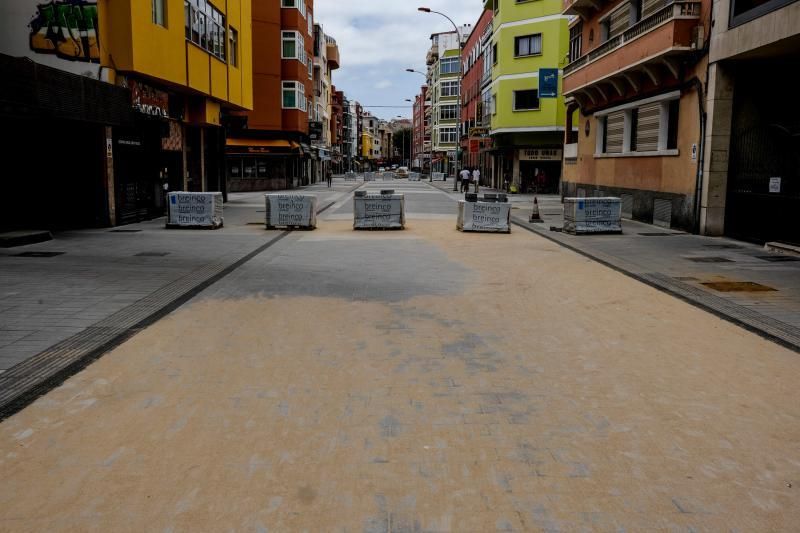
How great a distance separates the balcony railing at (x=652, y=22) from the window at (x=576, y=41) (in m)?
5.17

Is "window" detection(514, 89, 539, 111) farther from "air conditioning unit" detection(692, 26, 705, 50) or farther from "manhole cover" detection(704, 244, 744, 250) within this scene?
"manhole cover" detection(704, 244, 744, 250)

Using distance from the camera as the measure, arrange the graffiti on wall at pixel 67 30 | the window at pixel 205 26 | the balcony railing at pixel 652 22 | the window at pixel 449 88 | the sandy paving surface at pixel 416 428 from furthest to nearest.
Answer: the window at pixel 449 88, the window at pixel 205 26, the balcony railing at pixel 652 22, the graffiti on wall at pixel 67 30, the sandy paving surface at pixel 416 428

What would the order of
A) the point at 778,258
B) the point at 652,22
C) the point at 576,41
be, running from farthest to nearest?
the point at 576,41 → the point at 652,22 → the point at 778,258

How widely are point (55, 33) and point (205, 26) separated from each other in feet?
24.3

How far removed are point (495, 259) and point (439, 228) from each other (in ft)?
21.9

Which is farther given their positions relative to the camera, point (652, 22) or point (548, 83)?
point (548, 83)

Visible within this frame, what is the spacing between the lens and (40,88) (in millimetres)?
15273

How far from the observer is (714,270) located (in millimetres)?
12273

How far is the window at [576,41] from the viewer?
31109 millimetres

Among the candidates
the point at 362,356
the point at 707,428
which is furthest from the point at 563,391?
the point at 362,356

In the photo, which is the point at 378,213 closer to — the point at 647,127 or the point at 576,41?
the point at 647,127

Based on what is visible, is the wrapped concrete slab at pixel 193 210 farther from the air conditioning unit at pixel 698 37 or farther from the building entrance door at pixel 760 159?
the building entrance door at pixel 760 159

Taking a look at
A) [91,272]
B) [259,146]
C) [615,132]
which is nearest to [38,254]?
[91,272]

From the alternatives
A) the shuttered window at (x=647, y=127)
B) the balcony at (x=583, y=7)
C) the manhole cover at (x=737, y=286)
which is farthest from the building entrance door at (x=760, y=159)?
the balcony at (x=583, y=7)
